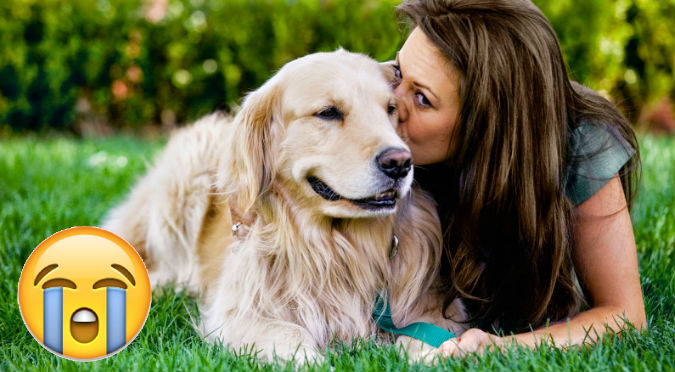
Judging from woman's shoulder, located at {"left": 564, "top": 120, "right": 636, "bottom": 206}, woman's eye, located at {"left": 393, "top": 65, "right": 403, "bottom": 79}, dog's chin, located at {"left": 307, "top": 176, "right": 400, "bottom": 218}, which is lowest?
dog's chin, located at {"left": 307, "top": 176, "right": 400, "bottom": 218}

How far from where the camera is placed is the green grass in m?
2.12

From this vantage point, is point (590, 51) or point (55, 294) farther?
point (590, 51)

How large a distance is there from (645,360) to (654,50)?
6574mm

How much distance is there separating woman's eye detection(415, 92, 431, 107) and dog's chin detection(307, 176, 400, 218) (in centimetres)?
39

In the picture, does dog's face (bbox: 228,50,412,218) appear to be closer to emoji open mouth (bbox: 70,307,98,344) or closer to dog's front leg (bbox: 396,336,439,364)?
dog's front leg (bbox: 396,336,439,364)

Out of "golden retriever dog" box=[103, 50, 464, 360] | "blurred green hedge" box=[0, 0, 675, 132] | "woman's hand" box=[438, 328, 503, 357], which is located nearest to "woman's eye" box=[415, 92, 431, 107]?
"golden retriever dog" box=[103, 50, 464, 360]

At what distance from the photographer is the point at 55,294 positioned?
211cm

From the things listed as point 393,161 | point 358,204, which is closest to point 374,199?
point 358,204

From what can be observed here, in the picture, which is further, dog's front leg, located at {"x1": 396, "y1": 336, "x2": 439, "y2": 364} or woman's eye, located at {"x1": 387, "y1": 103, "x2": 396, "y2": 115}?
woman's eye, located at {"x1": 387, "y1": 103, "x2": 396, "y2": 115}

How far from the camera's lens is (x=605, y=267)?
2.57 meters

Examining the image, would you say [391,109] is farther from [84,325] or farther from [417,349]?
[84,325]

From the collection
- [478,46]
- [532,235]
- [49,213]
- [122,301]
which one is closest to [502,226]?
[532,235]

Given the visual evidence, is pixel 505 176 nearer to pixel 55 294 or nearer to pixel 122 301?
pixel 122 301

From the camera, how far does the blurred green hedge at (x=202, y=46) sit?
729cm
